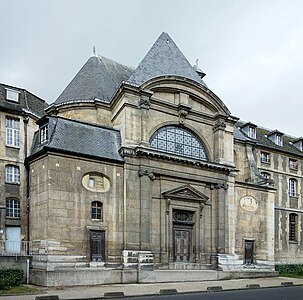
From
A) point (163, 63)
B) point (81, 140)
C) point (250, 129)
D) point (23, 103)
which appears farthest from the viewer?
point (250, 129)

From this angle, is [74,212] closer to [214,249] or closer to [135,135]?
[135,135]

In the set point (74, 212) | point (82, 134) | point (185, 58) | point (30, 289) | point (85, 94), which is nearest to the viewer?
point (30, 289)

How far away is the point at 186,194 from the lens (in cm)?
2672

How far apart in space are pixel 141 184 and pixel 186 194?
11.5 feet

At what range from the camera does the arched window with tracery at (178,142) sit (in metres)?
26.9

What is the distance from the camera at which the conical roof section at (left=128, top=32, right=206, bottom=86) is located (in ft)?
90.4

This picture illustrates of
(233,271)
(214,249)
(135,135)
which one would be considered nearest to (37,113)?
(135,135)

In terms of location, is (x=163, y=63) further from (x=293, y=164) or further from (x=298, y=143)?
(x=298, y=143)

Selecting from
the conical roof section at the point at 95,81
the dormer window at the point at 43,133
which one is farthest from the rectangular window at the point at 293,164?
the dormer window at the point at 43,133

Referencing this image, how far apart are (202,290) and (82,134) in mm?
10537

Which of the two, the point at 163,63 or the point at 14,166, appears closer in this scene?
the point at 14,166

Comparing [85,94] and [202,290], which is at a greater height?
[85,94]

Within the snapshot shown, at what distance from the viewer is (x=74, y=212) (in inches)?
878

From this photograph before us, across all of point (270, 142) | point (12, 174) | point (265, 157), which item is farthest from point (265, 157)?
point (12, 174)
